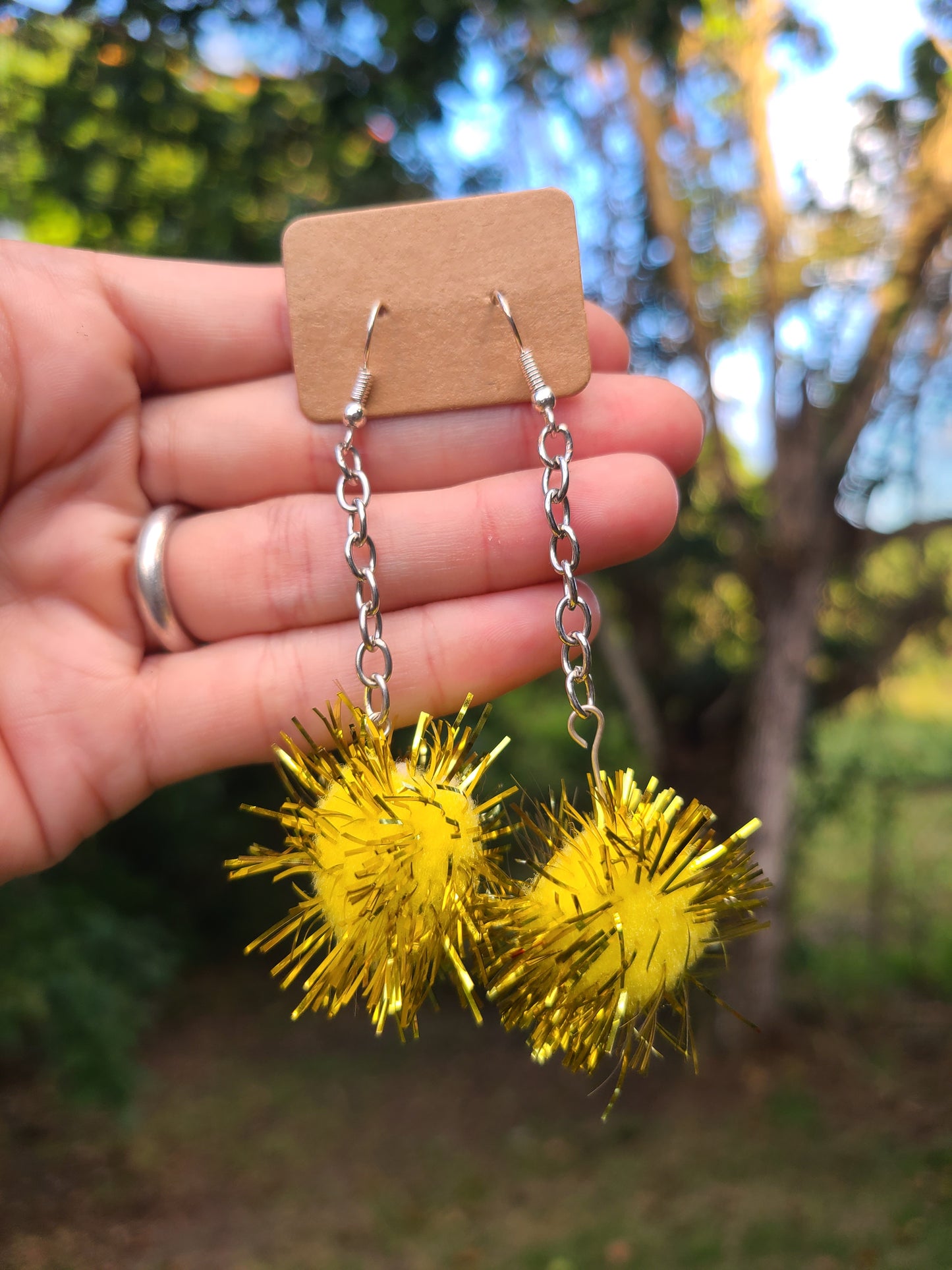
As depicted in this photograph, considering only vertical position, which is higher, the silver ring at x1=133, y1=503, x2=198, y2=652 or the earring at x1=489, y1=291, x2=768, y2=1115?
the silver ring at x1=133, y1=503, x2=198, y2=652

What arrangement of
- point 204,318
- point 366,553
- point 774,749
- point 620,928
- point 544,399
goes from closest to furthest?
1. point 620,928
2. point 544,399
3. point 366,553
4. point 204,318
5. point 774,749

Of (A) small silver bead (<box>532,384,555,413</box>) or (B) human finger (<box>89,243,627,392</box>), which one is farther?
(B) human finger (<box>89,243,627,392</box>)

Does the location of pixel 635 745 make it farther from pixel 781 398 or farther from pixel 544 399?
pixel 544 399

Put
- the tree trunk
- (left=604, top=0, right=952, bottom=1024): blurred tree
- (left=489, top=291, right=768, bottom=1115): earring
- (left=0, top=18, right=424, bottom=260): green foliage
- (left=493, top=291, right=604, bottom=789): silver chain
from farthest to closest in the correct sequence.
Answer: the tree trunk < (left=604, top=0, right=952, bottom=1024): blurred tree < (left=0, top=18, right=424, bottom=260): green foliage < (left=493, top=291, right=604, bottom=789): silver chain < (left=489, top=291, right=768, bottom=1115): earring

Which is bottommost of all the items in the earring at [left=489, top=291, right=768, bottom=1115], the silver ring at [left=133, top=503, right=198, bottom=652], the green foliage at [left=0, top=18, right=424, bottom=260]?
the earring at [left=489, top=291, right=768, bottom=1115]

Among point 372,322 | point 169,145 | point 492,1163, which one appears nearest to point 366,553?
point 372,322

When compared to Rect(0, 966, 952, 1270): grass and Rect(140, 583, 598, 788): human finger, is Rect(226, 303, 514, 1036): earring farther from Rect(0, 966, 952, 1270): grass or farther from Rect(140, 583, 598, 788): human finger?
Rect(0, 966, 952, 1270): grass

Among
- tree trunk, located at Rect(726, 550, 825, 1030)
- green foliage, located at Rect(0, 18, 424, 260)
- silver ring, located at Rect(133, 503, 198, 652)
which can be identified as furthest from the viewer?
tree trunk, located at Rect(726, 550, 825, 1030)

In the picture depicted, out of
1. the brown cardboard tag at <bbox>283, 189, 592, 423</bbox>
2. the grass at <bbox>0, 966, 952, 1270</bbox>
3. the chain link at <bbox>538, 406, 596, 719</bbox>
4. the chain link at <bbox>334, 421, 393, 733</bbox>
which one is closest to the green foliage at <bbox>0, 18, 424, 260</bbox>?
the brown cardboard tag at <bbox>283, 189, 592, 423</bbox>
